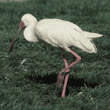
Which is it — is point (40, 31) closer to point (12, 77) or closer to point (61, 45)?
point (61, 45)

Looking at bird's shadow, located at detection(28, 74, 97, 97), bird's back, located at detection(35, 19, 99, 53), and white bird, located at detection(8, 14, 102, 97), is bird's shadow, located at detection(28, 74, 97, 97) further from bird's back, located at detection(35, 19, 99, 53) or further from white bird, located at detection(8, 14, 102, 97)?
bird's back, located at detection(35, 19, 99, 53)

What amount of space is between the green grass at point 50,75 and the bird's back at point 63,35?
0.77 m

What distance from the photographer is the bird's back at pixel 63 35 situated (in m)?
3.75

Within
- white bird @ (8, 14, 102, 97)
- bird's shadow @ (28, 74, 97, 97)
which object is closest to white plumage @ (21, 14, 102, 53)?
white bird @ (8, 14, 102, 97)

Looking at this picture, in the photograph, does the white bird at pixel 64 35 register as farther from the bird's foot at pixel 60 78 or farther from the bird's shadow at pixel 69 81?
the bird's shadow at pixel 69 81

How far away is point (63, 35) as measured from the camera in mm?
3809

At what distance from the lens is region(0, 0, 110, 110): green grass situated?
11.3 ft

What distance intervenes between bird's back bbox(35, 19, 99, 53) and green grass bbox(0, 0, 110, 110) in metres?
0.77

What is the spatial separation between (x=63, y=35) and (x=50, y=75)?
3.53 ft

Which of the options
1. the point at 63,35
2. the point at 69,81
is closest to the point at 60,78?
the point at 69,81

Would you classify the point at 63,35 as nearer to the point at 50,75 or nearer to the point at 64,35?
the point at 64,35

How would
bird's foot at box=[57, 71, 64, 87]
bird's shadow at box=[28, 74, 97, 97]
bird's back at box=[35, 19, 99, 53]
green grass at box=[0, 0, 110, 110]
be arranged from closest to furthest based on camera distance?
green grass at box=[0, 0, 110, 110]
bird's back at box=[35, 19, 99, 53]
bird's foot at box=[57, 71, 64, 87]
bird's shadow at box=[28, 74, 97, 97]

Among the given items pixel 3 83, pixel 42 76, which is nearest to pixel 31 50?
pixel 42 76

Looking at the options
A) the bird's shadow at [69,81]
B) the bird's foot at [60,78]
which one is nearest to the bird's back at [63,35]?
the bird's foot at [60,78]
